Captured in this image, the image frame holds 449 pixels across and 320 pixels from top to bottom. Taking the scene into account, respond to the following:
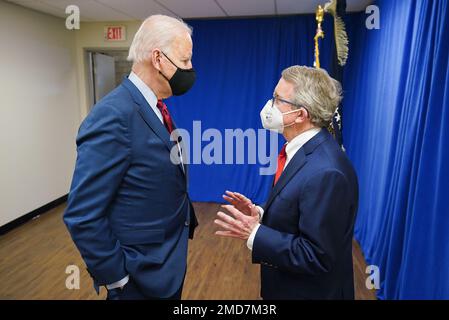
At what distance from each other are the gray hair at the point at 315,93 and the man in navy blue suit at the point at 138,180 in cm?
42

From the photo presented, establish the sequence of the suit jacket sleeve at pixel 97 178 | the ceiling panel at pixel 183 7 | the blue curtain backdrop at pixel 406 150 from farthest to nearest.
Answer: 1. the ceiling panel at pixel 183 7
2. the blue curtain backdrop at pixel 406 150
3. the suit jacket sleeve at pixel 97 178

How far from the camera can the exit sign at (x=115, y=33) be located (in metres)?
4.40

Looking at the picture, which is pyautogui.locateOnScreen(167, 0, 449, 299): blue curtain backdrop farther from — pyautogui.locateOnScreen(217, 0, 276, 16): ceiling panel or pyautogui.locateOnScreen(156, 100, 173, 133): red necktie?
pyautogui.locateOnScreen(156, 100, 173, 133): red necktie

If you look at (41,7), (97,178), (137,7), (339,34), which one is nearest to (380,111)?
(339,34)

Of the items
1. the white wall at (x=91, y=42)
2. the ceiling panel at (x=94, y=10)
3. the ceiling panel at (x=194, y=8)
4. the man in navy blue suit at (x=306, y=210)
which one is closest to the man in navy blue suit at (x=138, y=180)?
the man in navy blue suit at (x=306, y=210)

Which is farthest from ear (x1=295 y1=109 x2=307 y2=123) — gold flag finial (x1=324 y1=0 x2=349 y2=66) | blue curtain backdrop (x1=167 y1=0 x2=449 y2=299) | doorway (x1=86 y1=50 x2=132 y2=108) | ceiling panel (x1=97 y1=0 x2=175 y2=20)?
doorway (x1=86 y1=50 x2=132 y2=108)

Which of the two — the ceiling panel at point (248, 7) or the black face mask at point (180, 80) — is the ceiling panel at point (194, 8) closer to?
the ceiling panel at point (248, 7)

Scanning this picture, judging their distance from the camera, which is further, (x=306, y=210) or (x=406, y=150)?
(x=406, y=150)

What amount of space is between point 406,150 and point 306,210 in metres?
1.26

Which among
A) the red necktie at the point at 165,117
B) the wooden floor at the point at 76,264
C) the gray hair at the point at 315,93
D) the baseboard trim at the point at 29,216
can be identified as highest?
the gray hair at the point at 315,93

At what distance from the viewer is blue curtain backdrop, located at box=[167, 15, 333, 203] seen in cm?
405

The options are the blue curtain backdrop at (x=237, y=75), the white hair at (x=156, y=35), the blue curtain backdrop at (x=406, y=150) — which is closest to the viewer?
the white hair at (x=156, y=35)

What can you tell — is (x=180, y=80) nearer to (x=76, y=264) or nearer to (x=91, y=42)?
(x=76, y=264)

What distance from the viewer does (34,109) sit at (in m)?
3.80
